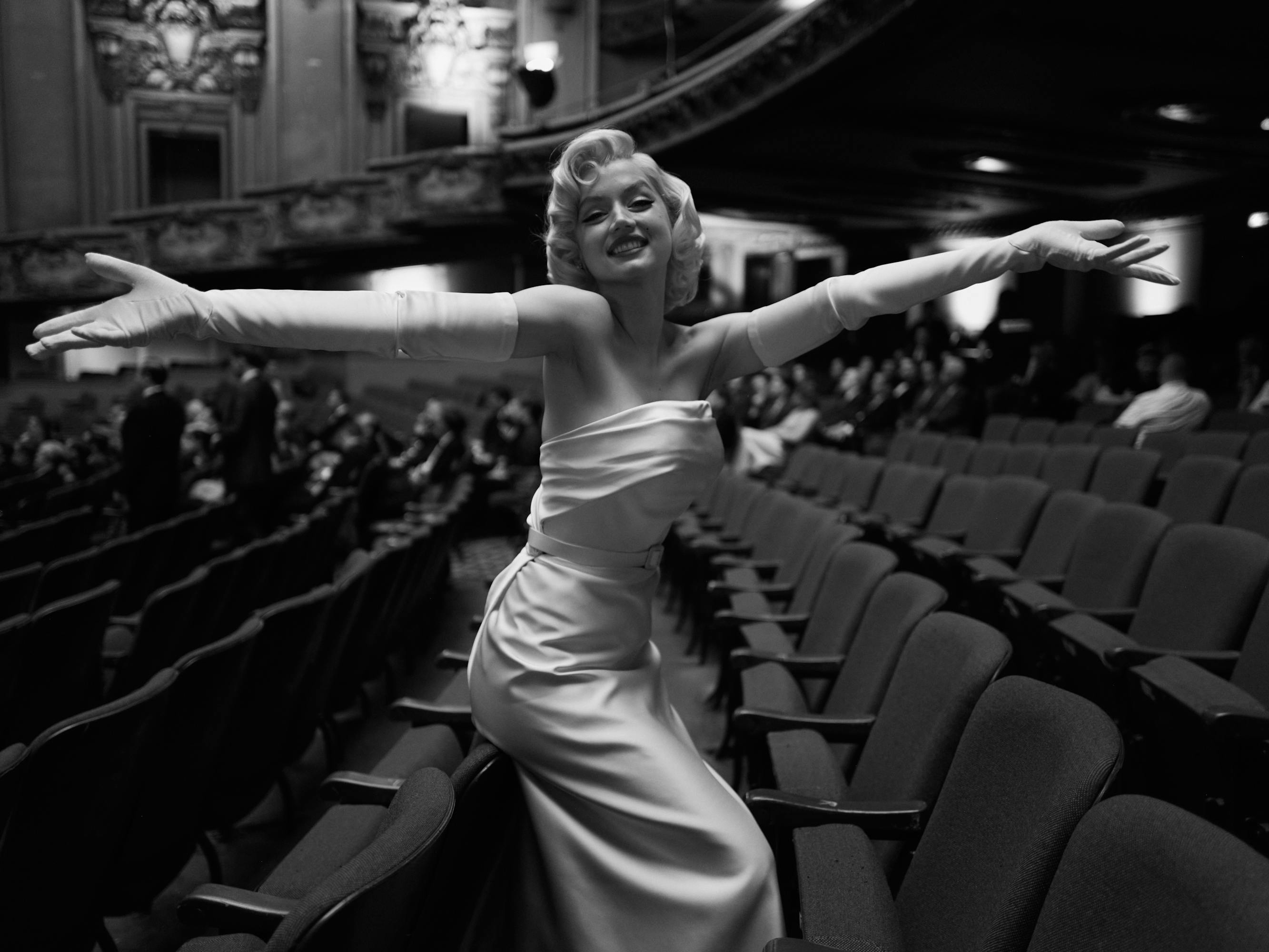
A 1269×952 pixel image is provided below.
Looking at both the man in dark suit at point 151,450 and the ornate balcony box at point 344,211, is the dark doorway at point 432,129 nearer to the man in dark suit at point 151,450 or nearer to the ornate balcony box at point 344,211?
the ornate balcony box at point 344,211

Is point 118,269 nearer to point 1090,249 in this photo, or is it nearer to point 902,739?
point 1090,249

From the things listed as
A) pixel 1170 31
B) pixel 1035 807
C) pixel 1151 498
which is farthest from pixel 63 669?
pixel 1170 31

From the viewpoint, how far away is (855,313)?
138 cm

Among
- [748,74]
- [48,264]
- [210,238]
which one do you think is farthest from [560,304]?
[48,264]

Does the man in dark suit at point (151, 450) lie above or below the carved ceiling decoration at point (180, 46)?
below

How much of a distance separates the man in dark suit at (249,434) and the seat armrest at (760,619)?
10.5ft

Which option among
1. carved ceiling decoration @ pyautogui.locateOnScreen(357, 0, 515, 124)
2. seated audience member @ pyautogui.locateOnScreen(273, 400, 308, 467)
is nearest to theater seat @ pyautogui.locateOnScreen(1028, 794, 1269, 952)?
seated audience member @ pyautogui.locateOnScreen(273, 400, 308, 467)

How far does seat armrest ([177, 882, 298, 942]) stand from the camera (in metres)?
1.17

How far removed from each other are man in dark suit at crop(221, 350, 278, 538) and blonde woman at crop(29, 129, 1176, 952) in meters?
3.99

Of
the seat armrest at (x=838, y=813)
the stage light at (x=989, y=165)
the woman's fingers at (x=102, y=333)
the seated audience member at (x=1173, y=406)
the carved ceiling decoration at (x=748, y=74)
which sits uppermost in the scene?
the carved ceiling decoration at (x=748, y=74)

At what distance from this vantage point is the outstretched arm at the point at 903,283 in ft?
4.26

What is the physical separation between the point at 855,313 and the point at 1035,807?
0.63 meters

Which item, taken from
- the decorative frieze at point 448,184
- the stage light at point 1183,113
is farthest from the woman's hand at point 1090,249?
the decorative frieze at point 448,184

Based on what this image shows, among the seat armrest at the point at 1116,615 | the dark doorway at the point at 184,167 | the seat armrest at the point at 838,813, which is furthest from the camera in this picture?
the dark doorway at the point at 184,167
